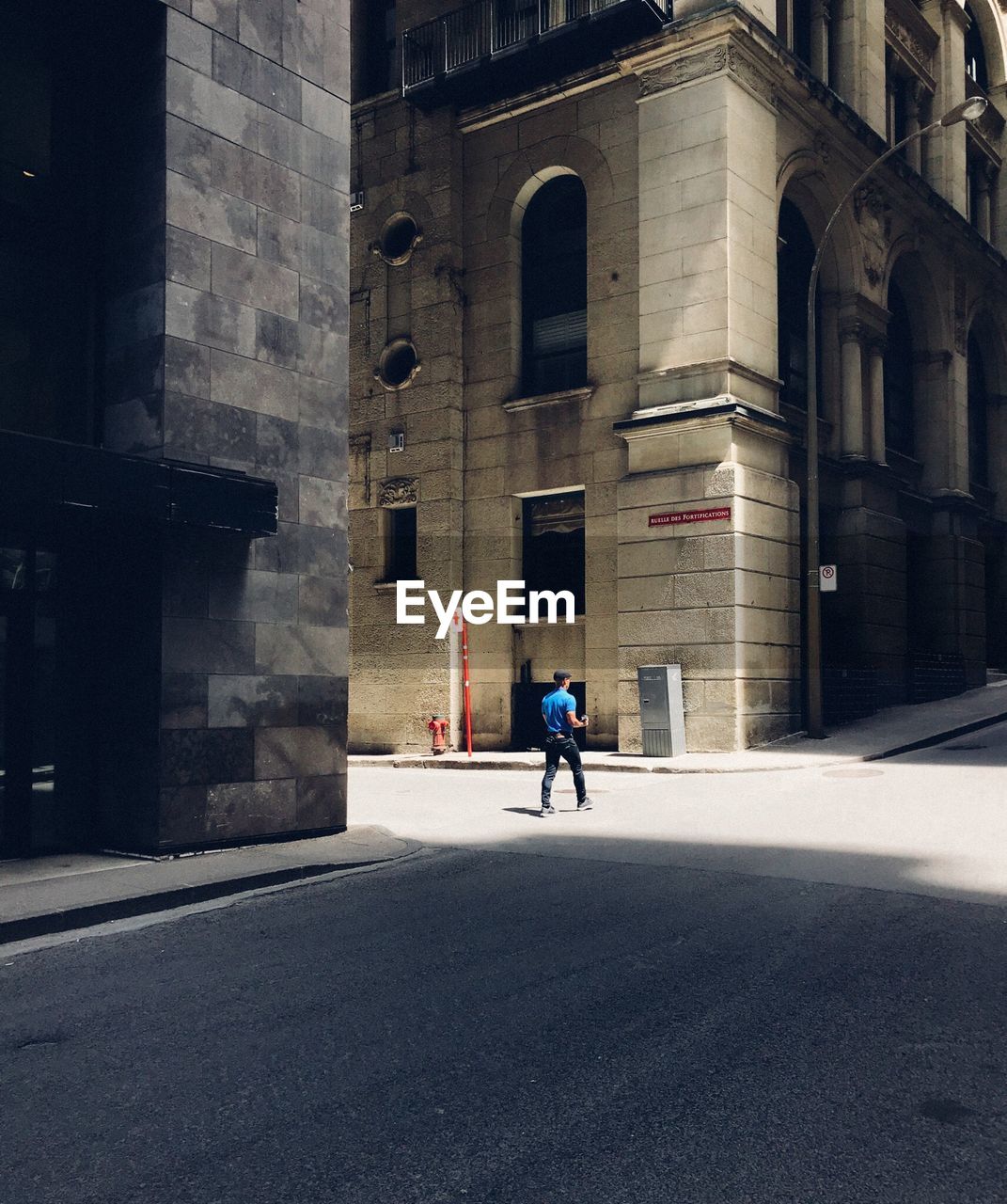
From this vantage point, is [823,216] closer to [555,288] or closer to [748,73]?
[748,73]

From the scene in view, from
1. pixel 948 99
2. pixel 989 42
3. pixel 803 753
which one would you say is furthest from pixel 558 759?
pixel 989 42

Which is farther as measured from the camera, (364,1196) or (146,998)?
(146,998)

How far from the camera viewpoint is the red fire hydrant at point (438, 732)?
22.6 m

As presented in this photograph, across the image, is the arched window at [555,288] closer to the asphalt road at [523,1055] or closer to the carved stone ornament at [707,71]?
the carved stone ornament at [707,71]

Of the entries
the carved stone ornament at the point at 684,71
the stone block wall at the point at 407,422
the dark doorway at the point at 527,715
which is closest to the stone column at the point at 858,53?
the carved stone ornament at the point at 684,71

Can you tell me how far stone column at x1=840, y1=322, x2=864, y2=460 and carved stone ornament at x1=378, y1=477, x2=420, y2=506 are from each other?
9378 mm

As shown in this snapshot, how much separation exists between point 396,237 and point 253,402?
15.3 meters

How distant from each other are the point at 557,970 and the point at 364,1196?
2.80 m

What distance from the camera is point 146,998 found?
20.5 ft

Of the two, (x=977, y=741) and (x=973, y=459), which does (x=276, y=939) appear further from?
(x=973, y=459)

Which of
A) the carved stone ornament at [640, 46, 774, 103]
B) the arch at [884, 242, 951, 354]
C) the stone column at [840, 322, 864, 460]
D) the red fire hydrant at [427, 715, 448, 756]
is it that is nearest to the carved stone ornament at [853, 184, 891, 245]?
the arch at [884, 242, 951, 354]

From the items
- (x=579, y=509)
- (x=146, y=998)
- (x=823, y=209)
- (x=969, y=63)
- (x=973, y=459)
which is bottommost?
(x=146, y=998)

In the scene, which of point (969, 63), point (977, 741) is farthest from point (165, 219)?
point (969, 63)

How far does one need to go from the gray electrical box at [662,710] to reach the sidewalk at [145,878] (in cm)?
895
